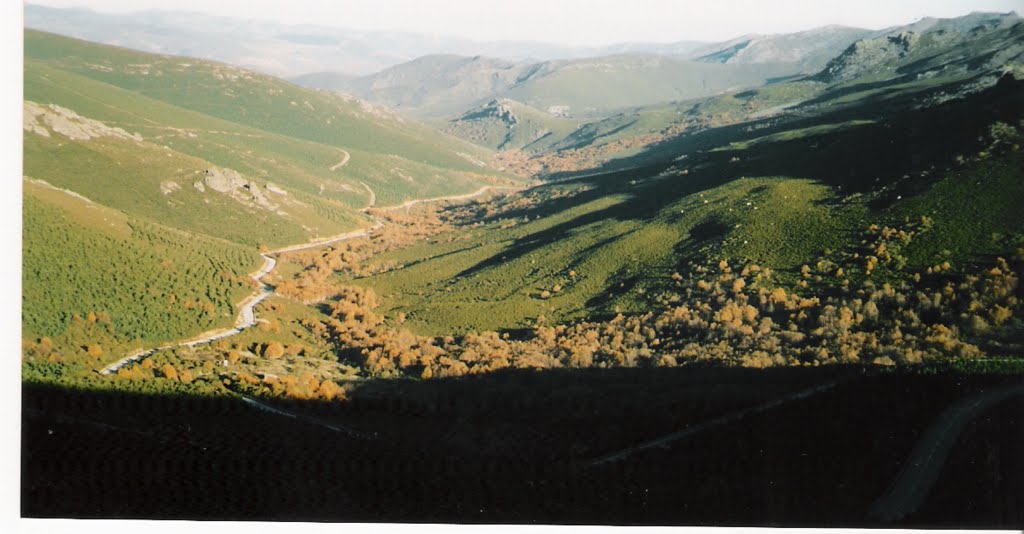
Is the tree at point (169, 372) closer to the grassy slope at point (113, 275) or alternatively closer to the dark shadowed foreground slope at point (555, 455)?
the dark shadowed foreground slope at point (555, 455)

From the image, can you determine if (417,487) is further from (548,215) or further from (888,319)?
(548,215)

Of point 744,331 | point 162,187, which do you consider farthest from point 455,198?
point 744,331

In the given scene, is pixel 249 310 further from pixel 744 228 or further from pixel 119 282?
pixel 744 228

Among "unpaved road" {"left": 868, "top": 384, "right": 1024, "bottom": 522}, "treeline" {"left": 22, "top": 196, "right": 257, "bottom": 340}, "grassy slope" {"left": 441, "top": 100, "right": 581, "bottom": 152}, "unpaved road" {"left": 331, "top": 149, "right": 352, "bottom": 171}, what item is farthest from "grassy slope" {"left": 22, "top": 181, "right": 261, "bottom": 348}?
"grassy slope" {"left": 441, "top": 100, "right": 581, "bottom": 152}

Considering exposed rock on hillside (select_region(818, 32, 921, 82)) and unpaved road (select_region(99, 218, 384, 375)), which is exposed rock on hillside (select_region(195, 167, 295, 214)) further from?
exposed rock on hillside (select_region(818, 32, 921, 82))

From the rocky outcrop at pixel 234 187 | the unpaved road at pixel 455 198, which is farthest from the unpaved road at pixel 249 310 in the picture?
the unpaved road at pixel 455 198

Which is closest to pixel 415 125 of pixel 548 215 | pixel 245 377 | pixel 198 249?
pixel 548 215
